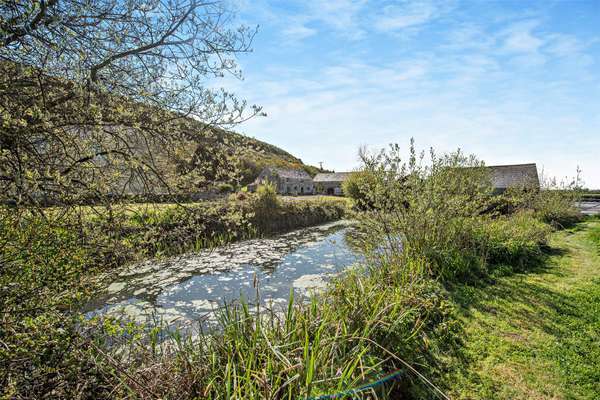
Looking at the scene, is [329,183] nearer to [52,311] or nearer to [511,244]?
[511,244]

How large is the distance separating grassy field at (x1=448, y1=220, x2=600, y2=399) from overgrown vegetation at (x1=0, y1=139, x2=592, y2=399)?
0.33m

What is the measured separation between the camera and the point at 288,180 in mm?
52844

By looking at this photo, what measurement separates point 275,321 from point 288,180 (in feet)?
158

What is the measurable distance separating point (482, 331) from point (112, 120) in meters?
6.20

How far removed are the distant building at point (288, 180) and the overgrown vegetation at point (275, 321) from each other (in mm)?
40003

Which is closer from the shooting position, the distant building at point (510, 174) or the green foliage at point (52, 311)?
the green foliage at point (52, 311)

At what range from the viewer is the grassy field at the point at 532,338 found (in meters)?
3.33

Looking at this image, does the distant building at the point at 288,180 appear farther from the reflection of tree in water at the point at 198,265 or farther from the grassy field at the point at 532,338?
the grassy field at the point at 532,338

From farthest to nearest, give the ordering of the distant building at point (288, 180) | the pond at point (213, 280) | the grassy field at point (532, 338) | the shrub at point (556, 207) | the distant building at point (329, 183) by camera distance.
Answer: the distant building at point (329, 183) → the distant building at point (288, 180) → the shrub at point (556, 207) → the pond at point (213, 280) → the grassy field at point (532, 338)

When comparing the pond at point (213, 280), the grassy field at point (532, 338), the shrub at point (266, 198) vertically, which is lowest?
the pond at point (213, 280)

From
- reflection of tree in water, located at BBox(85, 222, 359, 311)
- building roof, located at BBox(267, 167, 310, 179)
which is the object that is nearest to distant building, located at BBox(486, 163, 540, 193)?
reflection of tree in water, located at BBox(85, 222, 359, 311)

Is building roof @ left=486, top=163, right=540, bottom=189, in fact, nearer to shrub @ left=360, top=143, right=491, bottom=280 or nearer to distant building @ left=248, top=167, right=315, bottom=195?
shrub @ left=360, top=143, right=491, bottom=280

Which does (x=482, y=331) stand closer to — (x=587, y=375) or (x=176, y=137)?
(x=587, y=375)

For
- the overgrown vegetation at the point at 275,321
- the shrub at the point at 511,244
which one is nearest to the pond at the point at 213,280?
the overgrown vegetation at the point at 275,321
